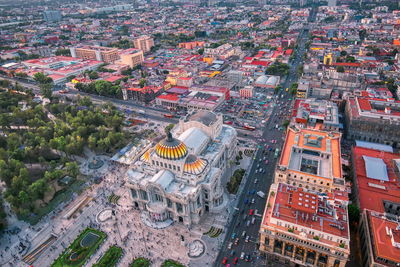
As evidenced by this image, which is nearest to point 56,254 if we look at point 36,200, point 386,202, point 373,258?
point 36,200

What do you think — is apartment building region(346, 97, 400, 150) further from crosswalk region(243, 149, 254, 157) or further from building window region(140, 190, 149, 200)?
building window region(140, 190, 149, 200)

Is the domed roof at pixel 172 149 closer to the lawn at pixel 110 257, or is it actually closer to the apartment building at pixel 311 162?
the lawn at pixel 110 257

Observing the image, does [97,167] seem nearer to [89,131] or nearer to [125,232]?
[89,131]

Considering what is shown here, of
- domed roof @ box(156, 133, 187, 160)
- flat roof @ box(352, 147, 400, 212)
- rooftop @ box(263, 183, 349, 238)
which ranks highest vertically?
domed roof @ box(156, 133, 187, 160)

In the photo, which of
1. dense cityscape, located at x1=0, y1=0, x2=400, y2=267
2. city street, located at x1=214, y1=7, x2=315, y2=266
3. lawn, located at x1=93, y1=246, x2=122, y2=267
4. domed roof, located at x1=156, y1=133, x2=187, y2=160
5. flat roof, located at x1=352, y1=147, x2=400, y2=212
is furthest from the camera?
domed roof, located at x1=156, y1=133, x2=187, y2=160

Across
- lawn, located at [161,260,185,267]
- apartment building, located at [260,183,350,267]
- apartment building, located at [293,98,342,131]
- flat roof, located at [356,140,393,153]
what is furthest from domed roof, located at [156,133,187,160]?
flat roof, located at [356,140,393,153]

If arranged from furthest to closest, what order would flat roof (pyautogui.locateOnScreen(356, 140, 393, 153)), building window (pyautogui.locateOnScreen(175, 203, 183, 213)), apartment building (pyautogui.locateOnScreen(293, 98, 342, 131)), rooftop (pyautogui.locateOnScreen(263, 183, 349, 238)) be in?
1. apartment building (pyautogui.locateOnScreen(293, 98, 342, 131))
2. flat roof (pyautogui.locateOnScreen(356, 140, 393, 153))
3. building window (pyautogui.locateOnScreen(175, 203, 183, 213))
4. rooftop (pyautogui.locateOnScreen(263, 183, 349, 238))

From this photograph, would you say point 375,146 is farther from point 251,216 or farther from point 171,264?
point 171,264
